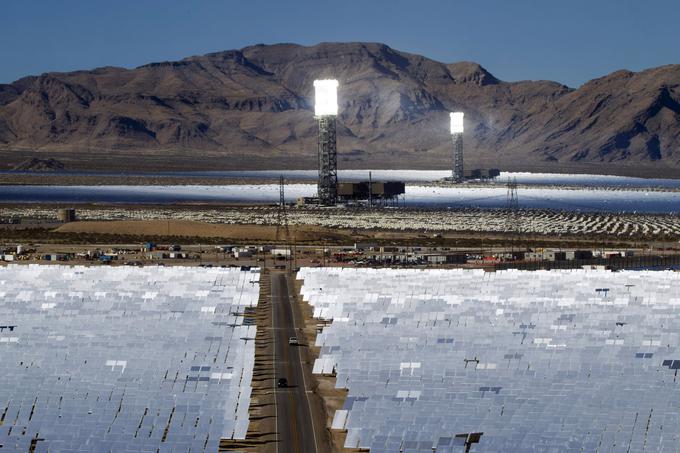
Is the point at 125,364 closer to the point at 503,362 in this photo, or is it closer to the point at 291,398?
the point at 291,398

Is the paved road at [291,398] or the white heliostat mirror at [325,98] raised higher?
the white heliostat mirror at [325,98]

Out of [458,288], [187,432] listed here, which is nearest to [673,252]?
[458,288]

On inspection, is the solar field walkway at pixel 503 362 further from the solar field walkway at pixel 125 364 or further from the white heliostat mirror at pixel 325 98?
the white heliostat mirror at pixel 325 98

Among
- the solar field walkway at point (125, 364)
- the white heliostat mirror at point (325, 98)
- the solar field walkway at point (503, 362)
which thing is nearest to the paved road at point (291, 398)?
the solar field walkway at point (503, 362)

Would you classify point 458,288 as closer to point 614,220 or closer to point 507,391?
point 507,391

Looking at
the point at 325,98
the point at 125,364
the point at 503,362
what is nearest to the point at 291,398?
the point at 125,364

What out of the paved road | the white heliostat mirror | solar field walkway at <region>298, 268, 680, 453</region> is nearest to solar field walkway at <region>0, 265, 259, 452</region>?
the paved road

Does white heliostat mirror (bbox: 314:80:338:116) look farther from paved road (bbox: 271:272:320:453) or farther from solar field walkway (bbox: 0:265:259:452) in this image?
paved road (bbox: 271:272:320:453)
